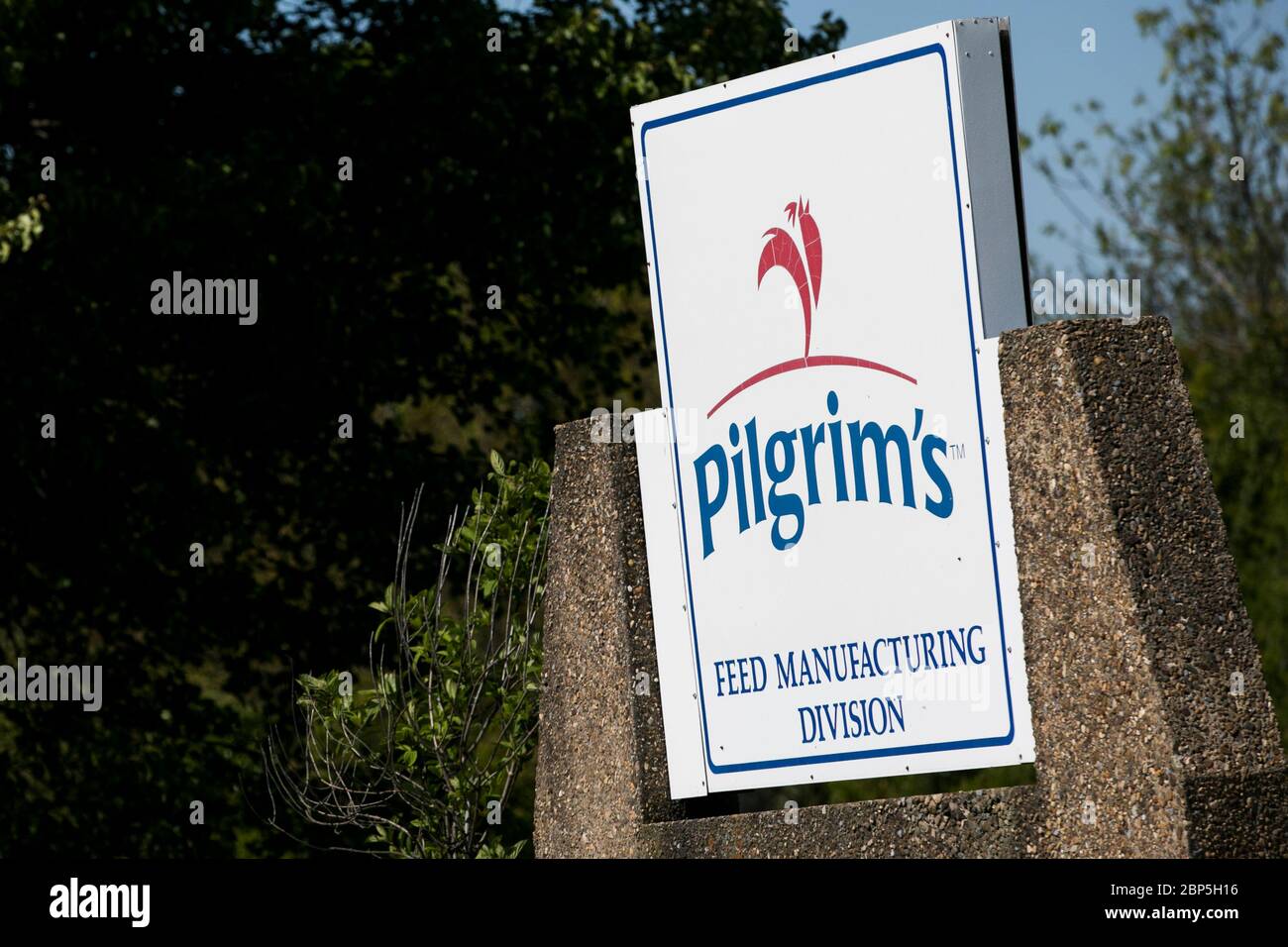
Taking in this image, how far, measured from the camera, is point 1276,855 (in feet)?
15.0

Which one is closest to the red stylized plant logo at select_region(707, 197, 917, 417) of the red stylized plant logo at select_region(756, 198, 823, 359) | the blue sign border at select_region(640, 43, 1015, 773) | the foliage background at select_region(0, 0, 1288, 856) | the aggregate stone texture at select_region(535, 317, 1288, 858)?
the red stylized plant logo at select_region(756, 198, 823, 359)

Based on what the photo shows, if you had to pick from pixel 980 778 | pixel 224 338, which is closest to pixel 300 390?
pixel 224 338

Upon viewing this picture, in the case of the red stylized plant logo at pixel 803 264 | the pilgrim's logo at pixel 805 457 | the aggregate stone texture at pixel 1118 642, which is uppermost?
the red stylized plant logo at pixel 803 264

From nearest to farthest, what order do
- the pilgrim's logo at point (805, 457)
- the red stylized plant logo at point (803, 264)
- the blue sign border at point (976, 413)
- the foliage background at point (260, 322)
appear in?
the blue sign border at point (976, 413), the pilgrim's logo at point (805, 457), the red stylized plant logo at point (803, 264), the foliage background at point (260, 322)

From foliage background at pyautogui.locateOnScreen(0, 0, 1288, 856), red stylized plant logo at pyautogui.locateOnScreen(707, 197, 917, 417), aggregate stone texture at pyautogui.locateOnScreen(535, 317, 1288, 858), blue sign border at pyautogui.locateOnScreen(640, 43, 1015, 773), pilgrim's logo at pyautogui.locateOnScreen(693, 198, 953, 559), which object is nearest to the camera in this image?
aggregate stone texture at pyautogui.locateOnScreen(535, 317, 1288, 858)

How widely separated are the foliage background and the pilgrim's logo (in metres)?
6.37

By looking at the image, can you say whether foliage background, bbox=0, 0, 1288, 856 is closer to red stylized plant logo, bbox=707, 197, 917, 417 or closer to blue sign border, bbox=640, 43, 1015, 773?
blue sign border, bbox=640, 43, 1015, 773

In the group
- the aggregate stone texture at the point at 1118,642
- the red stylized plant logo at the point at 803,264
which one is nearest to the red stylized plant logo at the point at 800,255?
the red stylized plant logo at the point at 803,264

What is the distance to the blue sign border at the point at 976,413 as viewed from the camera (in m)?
5.00

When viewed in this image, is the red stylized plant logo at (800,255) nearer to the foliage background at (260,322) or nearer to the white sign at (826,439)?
the white sign at (826,439)

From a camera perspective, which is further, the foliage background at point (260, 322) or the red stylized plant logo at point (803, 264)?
the foliage background at point (260, 322)

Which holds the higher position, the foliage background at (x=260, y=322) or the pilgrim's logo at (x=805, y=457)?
the foliage background at (x=260, y=322)

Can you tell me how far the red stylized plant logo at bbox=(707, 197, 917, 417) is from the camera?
17.6 ft

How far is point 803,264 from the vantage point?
541 cm
